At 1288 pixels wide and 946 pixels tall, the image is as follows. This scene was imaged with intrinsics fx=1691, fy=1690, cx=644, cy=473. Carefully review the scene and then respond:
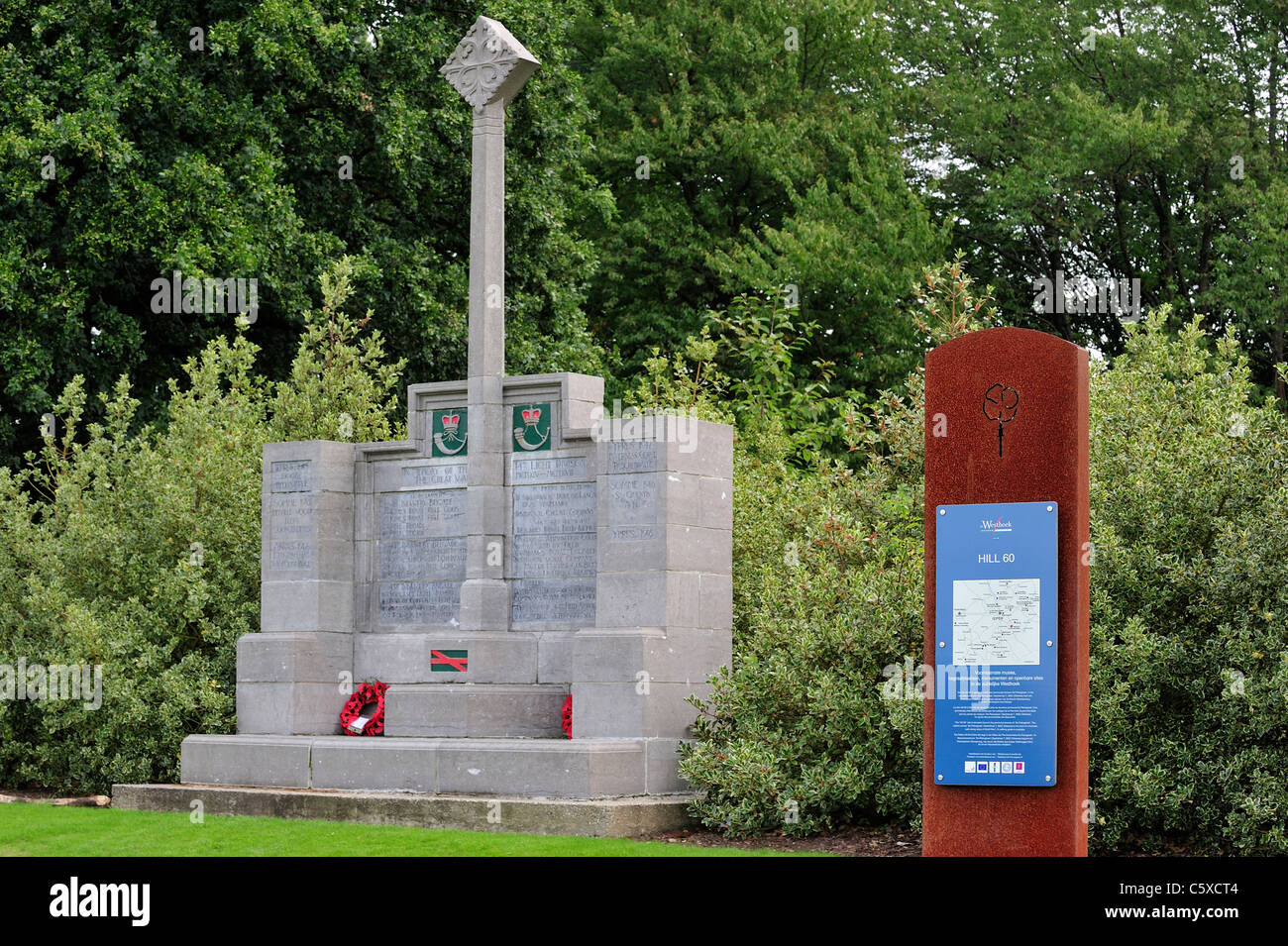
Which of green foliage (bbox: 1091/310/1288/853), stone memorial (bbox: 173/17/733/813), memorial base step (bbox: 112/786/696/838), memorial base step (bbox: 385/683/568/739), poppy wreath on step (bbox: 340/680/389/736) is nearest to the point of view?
green foliage (bbox: 1091/310/1288/853)

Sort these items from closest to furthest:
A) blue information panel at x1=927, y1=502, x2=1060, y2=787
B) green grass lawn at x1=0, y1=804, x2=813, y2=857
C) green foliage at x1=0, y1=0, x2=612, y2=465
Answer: blue information panel at x1=927, y1=502, x2=1060, y2=787 < green grass lawn at x1=0, y1=804, x2=813, y2=857 < green foliage at x1=0, y1=0, x2=612, y2=465

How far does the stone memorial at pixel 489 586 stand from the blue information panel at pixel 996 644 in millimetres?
4475

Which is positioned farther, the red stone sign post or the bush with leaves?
the bush with leaves

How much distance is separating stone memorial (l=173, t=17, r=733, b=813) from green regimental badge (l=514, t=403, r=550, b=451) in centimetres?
1

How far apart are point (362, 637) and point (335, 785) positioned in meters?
1.56

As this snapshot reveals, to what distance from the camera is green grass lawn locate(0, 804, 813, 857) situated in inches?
409

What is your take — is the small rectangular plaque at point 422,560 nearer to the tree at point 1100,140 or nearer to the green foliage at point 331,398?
the green foliage at point 331,398

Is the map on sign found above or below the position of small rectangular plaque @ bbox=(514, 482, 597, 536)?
below

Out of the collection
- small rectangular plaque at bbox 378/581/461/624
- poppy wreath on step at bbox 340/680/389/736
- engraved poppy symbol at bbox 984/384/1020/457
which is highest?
engraved poppy symbol at bbox 984/384/1020/457

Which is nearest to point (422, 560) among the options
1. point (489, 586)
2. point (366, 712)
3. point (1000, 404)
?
point (489, 586)

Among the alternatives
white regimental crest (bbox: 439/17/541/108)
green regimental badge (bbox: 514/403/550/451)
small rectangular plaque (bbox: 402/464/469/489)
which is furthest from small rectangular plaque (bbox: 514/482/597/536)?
white regimental crest (bbox: 439/17/541/108)

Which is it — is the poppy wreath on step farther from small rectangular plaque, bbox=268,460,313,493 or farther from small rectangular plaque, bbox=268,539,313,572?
small rectangular plaque, bbox=268,460,313,493

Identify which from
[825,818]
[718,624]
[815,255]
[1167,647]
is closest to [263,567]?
[718,624]

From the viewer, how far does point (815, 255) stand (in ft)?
95.9
